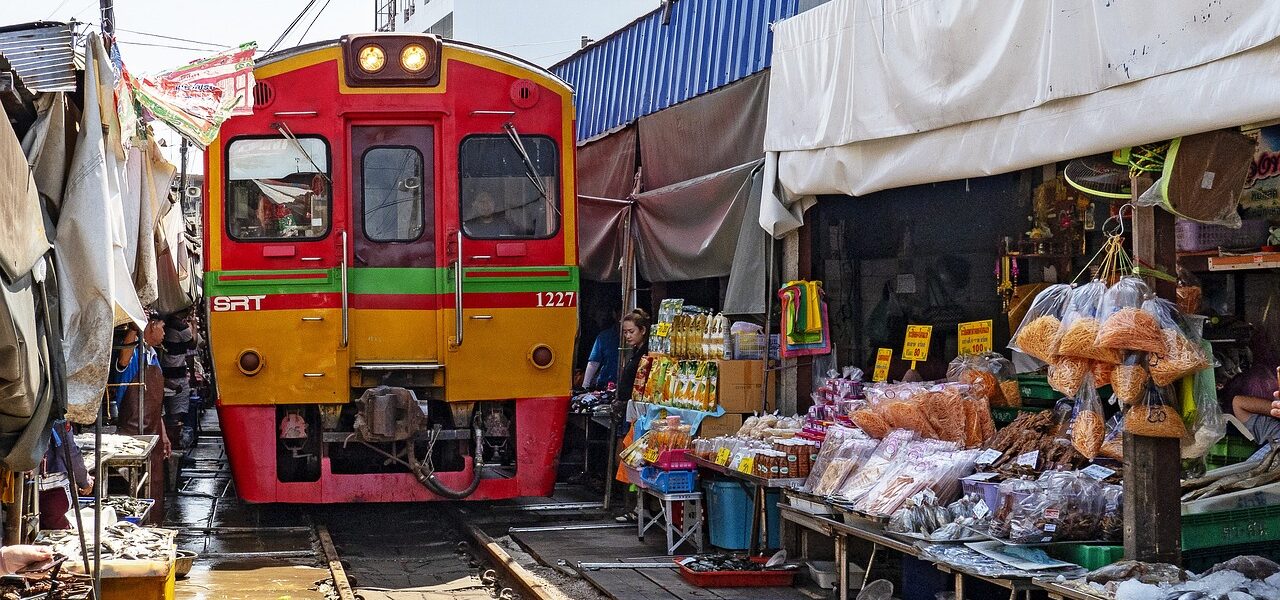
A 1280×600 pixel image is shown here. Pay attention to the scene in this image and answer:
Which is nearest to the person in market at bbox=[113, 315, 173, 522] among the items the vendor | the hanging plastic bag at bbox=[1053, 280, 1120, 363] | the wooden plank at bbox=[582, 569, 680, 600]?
the wooden plank at bbox=[582, 569, 680, 600]

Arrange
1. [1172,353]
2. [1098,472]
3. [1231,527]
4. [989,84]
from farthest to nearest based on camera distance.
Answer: [989,84], [1098,472], [1231,527], [1172,353]

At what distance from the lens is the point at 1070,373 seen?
588 centimetres

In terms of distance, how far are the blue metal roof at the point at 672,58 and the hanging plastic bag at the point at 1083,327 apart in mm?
→ 4172

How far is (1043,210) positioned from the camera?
28.6 ft

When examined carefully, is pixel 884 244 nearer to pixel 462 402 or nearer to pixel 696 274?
pixel 696 274

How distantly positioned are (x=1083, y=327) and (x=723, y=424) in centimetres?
401

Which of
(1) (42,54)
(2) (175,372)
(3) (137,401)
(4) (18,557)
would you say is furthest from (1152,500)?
(2) (175,372)

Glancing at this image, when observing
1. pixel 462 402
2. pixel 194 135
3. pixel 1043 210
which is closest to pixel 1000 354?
pixel 1043 210

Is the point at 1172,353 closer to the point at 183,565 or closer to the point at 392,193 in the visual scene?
the point at 183,565

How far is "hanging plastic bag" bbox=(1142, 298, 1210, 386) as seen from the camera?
5.48 m

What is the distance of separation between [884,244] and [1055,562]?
16.6ft

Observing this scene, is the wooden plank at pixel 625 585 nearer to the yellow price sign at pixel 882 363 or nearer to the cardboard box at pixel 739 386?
the cardboard box at pixel 739 386

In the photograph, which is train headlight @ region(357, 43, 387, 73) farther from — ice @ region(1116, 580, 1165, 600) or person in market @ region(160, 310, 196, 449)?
ice @ region(1116, 580, 1165, 600)

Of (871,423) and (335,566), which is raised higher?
(871,423)
